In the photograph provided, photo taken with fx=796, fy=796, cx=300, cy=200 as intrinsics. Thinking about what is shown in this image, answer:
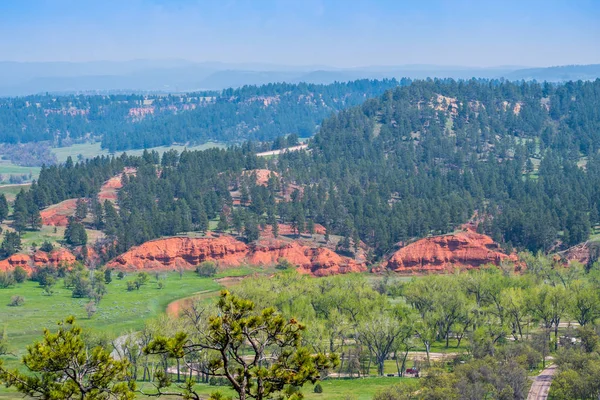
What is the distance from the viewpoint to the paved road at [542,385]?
7162cm

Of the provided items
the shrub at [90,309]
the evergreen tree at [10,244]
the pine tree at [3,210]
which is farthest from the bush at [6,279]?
the pine tree at [3,210]

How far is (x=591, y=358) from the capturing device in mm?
74875

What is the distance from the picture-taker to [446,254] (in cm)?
14762

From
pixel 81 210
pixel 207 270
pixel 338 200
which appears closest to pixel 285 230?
pixel 338 200

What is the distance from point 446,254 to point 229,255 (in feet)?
132

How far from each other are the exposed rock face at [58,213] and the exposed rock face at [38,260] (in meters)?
18.0

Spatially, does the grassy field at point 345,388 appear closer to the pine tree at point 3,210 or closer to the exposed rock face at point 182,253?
the exposed rock face at point 182,253

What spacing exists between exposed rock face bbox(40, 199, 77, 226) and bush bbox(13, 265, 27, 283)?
2738 centimetres

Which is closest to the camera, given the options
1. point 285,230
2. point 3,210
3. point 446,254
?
point 446,254

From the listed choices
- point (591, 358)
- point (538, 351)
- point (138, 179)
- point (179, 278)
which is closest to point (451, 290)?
point (538, 351)

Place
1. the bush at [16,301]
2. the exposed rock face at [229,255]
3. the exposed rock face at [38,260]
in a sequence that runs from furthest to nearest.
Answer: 1. the exposed rock face at [229,255]
2. the exposed rock face at [38,260]
3. the bush at [16,301]

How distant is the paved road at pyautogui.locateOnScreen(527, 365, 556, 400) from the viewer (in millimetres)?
71625

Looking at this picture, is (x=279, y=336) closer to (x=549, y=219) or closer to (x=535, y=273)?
(x=535, y=273)

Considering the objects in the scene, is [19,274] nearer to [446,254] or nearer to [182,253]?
[182,253]
